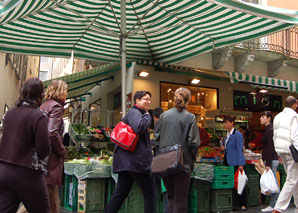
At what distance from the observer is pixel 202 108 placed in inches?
557

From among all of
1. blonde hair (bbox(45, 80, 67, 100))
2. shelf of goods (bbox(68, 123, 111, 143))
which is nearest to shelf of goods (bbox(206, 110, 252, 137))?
shelf of goods (bbox(68, 123, 111, 143))

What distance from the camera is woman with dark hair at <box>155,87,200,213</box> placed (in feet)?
14.6

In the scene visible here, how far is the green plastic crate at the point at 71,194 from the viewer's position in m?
7.01

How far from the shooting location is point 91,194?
655cm

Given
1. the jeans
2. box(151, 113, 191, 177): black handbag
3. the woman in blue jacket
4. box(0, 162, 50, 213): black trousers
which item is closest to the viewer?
box(0, 162, 50, 213): black trousers

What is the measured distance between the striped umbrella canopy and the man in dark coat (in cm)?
310

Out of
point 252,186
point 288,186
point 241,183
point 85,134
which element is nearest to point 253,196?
point 252,186

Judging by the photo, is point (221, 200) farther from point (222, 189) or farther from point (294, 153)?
point (294, 153)

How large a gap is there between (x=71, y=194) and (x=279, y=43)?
10783mm

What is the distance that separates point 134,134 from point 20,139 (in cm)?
197

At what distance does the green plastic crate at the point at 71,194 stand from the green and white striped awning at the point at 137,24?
3.52 meters

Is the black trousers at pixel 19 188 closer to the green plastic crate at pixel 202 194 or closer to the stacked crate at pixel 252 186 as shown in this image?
the green plastic crate at pixel 202 194

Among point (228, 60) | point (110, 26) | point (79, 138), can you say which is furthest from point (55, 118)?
point (228, 60)

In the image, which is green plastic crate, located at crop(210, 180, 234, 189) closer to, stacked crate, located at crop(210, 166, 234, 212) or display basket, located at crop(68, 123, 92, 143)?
stacked crate, located at crop(210, 166, 234, 212)
